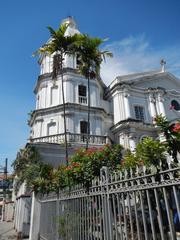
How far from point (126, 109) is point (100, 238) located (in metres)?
18.9

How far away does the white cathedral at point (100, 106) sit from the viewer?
19516 mm

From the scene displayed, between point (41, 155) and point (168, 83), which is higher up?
point (168, 83)

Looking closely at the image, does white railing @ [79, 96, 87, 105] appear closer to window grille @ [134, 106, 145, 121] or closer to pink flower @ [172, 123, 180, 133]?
window grille @ [134, 106, 145, 121]

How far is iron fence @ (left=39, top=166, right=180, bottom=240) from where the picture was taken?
266 cm

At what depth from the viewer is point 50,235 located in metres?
7.30

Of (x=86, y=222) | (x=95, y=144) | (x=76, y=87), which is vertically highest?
(x=76, y=87)

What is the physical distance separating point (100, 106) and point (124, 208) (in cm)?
1921

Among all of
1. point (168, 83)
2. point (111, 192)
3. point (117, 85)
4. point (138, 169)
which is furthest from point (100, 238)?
point (168, 83)

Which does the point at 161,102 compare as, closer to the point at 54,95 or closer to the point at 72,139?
the point at 54,95

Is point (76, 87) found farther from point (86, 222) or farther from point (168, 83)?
point (86, 222)

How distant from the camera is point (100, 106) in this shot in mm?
22406

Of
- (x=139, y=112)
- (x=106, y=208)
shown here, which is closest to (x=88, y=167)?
(x=106, y=208)

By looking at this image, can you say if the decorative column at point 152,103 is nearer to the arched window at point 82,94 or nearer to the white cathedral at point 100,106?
the white cathedral at point 100,106

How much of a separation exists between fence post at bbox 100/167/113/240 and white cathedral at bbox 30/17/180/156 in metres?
11.7
